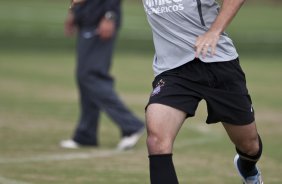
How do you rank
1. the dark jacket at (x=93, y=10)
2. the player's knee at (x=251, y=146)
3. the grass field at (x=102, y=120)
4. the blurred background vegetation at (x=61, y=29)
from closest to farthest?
the player's knee at (x=251, y=146) → the grass field at (x=102, y=120) → the dark jacket at (x=93, y=10) → the blurred background vegetation at (x=61, y=29)

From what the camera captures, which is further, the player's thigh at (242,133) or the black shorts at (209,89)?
the player's thigh at (242,133)

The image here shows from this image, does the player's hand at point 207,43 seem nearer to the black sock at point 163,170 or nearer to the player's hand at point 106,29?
the black sock at point 163,170

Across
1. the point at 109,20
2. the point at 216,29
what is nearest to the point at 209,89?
the point at 216,29

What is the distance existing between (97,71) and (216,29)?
13.2 feet

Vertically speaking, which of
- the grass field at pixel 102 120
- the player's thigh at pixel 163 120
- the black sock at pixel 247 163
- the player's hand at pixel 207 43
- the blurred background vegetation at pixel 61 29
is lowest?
the blurred background vegetation at pixel 61 29

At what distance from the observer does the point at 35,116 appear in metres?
13.0

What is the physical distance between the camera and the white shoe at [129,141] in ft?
34.8

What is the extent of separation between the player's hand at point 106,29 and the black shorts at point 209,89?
3.43m

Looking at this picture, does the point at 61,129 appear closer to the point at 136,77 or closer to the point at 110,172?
the point at 110,172

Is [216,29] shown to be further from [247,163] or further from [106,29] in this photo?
[106,29]

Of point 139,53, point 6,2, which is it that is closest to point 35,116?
point 139,53

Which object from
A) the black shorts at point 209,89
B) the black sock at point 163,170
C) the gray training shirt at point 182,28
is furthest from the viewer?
the gray training shirt at point 182,28

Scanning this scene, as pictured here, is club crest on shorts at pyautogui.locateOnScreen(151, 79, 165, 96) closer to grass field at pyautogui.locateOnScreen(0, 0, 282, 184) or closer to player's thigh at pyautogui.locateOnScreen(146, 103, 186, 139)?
player's thigh at pyautogui.locateOnScreen(146, 103, 186, 139)

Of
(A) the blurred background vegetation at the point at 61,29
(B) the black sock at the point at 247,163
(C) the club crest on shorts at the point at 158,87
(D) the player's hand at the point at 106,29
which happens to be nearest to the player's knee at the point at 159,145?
(C) the club crest on shorts at the point at 158,87
